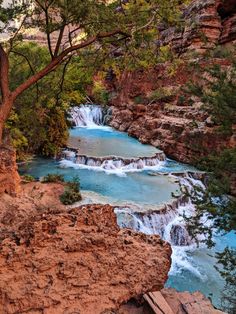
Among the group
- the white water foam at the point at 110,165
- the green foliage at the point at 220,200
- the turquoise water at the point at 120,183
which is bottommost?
Result: the turquoise water at the point at 120,183

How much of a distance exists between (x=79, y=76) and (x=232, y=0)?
1361cm

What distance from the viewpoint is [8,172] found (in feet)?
30.4

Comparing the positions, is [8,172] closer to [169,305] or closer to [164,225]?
[164,225]

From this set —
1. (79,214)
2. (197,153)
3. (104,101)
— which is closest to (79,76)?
(197,153)

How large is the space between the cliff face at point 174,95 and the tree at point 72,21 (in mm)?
10447

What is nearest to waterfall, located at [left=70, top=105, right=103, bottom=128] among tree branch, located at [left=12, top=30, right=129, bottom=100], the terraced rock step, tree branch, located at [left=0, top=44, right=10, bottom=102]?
tree branch, located at [left=12, top=30, right=129, bottom=100]

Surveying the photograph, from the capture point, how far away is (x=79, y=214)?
326 cm

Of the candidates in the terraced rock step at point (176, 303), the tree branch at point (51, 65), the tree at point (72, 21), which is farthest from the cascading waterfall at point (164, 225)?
the terraced rock step at point (176, 303)

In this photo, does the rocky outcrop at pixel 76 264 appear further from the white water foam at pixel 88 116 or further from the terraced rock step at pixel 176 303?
the white water foam at pixel 88 116

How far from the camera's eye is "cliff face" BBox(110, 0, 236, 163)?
18812mm

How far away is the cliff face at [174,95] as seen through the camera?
61.7 feet

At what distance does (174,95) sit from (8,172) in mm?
15520

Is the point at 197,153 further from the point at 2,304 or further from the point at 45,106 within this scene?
the point at 2,304

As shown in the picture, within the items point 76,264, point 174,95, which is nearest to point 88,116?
point 174,95
